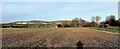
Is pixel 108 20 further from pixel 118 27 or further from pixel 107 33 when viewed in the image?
pixel 107 33

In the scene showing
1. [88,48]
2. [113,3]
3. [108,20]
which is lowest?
[88,48]

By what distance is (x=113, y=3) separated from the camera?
13438mm

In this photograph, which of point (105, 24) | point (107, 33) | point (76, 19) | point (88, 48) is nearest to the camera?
point (88, 48)

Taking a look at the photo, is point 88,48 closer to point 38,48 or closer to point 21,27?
point 38,48

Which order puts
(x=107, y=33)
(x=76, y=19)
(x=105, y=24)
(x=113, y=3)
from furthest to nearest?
(x=107, y=33) < (x=105, y=24) < (x=76, y=19) < (x=113, y=3)

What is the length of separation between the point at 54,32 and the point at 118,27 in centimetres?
515

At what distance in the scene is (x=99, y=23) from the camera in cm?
1594

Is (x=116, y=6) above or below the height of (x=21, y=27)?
above

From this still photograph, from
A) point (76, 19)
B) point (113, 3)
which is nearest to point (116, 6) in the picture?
point (113, 3)

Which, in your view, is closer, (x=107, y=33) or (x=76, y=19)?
(x=76, y=19)

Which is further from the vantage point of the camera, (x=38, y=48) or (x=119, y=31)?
(x=119, y=31)

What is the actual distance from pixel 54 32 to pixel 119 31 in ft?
16.6

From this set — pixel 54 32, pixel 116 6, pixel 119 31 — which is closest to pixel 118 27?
pixel 119 31

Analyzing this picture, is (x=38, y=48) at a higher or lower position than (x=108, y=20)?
lower
